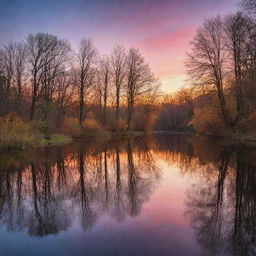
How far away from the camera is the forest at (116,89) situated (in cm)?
2155

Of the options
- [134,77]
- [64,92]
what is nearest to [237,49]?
[134,77]

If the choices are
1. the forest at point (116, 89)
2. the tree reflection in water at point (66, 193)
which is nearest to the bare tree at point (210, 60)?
the forest at point (116, 89)

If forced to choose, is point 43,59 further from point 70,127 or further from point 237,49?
point 237,49

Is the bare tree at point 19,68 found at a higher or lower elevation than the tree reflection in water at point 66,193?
higher

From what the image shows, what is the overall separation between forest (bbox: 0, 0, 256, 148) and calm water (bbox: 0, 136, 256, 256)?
38.7 ft

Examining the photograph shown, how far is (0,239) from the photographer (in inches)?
186

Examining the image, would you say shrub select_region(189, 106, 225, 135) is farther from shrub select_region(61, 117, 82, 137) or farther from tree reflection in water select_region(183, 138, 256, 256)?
tree reflection in water select_region(183, 138, 256, 256)

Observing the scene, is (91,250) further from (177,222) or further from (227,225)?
(227,225)

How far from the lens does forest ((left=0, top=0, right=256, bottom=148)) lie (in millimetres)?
21547

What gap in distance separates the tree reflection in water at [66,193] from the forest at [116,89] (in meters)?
9.31

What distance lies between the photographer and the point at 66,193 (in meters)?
7.97

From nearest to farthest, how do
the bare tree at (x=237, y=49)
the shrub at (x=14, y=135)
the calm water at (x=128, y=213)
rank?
the calm water at (x=128, y=213), the shrub at (x=14, y=135), the bare tree at (x=237, y=49)

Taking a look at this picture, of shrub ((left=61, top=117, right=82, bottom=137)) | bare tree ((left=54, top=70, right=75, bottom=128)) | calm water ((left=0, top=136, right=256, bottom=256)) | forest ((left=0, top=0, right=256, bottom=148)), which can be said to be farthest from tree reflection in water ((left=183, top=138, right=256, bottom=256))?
bare tree ((left=54, top=70, right=75, bottom=128))

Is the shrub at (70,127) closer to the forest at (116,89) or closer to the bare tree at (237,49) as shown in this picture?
the forest at (116,89)
